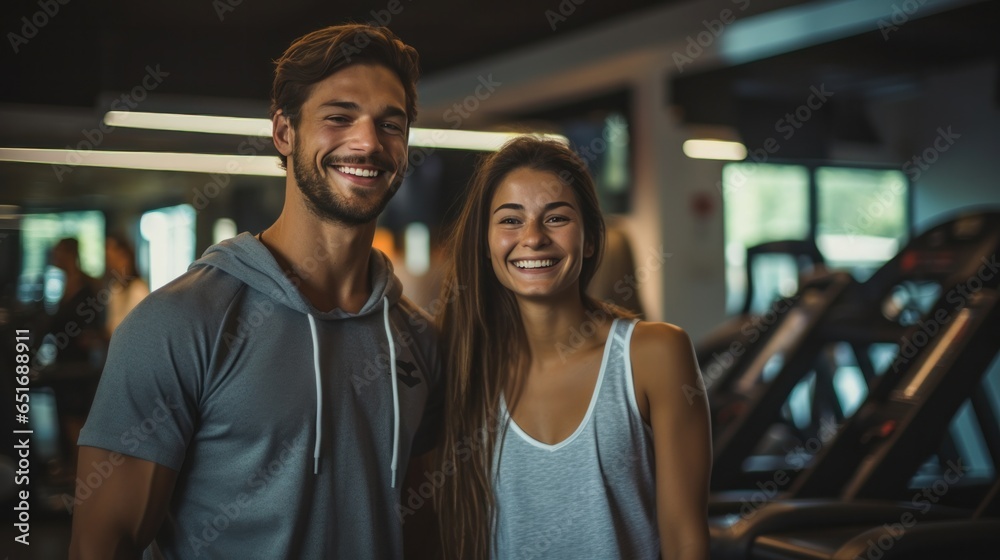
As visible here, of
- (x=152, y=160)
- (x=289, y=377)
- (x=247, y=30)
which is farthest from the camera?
(x=247, y=30)

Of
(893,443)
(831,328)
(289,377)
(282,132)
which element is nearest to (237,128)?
(831,328)

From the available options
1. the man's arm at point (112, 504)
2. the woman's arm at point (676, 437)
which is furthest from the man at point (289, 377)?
the woman's arm at point (676, 437)

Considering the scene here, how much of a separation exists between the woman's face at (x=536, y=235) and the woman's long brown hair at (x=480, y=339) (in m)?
0.03

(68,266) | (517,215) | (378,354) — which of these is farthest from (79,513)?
(68,266)

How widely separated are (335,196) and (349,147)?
3.4 inches

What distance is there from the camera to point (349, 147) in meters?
1.61

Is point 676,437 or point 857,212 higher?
point 857,212

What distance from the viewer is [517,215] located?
1759mm

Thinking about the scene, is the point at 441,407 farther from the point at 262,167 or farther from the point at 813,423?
the point at 262,167

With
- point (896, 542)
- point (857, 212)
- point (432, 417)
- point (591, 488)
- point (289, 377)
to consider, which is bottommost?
point (896, 542)

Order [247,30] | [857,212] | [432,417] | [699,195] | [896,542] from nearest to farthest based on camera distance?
[432,417], [896,542], [247,30], [699,195], [857,212]

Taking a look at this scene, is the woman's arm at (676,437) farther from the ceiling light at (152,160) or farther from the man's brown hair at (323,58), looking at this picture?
the ceiling light at (152,160)

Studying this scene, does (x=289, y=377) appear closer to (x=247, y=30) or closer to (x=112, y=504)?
(x=112, y=504)

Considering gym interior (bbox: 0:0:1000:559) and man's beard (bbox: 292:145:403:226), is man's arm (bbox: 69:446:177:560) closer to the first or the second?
man's beard (bbox: 292:145:403:226)
